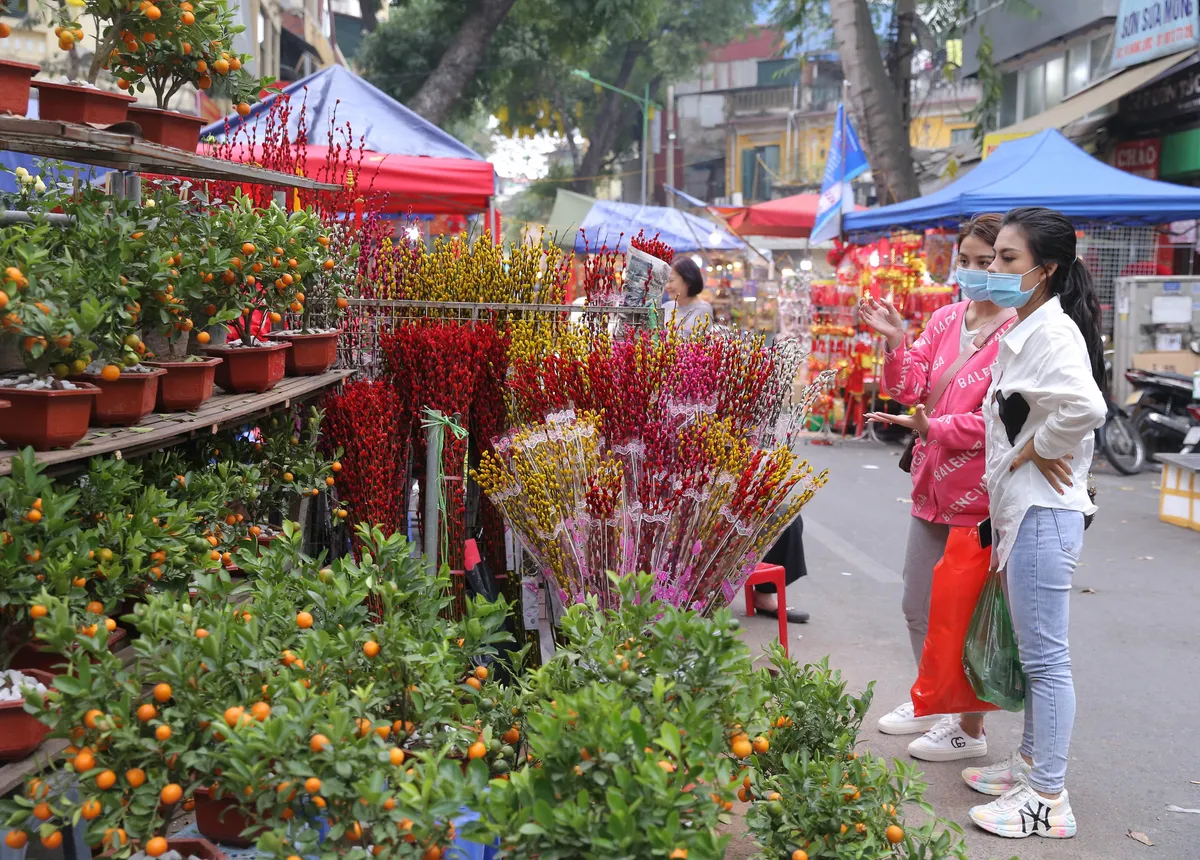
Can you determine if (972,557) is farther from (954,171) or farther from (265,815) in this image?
(954,171)

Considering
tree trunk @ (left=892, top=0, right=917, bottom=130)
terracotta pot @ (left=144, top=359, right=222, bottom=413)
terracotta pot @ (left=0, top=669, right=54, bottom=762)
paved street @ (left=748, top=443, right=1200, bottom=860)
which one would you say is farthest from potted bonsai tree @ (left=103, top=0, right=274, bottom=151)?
tree trunk @ (left=892, top=0, right=917, bottom=130)

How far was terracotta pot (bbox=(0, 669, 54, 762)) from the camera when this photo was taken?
2.33 metres

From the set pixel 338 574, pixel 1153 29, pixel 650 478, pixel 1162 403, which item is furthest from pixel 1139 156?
pixel 338 574

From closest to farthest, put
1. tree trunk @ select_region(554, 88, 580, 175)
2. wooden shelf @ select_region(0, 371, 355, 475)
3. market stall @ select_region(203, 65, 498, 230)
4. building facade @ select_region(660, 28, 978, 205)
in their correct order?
wooden shelf @ select_region(0, 371, 355, 475), market stall @ select_region(203, 65, 498, 230), tree trunk @ select_region(554, 88, 580, 175), building facade @ select_region(660, 28, 978, 205)

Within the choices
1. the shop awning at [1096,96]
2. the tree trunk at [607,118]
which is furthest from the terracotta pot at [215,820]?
the tree trunk at [607,118]

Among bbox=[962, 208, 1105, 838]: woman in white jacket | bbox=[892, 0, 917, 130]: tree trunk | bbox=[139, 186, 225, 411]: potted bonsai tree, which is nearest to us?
bbox=[139, 186, 225, 411]: potted bonsai tree

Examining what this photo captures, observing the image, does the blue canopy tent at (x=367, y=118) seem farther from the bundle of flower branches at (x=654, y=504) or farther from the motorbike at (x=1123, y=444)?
the motorbike at (x=1123, y=444)

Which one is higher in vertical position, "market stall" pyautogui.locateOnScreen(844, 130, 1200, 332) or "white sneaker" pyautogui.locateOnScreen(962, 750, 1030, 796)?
"market stall" pyautogui.locateOnScreen(844, 130, 1200, 332)

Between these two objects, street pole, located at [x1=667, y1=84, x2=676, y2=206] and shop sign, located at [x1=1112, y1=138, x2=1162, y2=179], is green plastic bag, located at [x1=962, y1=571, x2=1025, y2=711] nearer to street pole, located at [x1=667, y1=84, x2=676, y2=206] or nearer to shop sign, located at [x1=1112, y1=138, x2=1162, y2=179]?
shop sign, located at [x1=1112, y1=138, x2=1162, y2=179]

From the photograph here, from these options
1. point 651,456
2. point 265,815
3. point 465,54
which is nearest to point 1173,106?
point 465,54

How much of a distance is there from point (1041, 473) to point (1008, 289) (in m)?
0.59

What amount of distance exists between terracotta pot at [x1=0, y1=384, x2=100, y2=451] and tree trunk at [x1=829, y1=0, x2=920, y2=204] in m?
13.5

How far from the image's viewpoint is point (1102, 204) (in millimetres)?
10961

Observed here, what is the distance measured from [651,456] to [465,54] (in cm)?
1698
